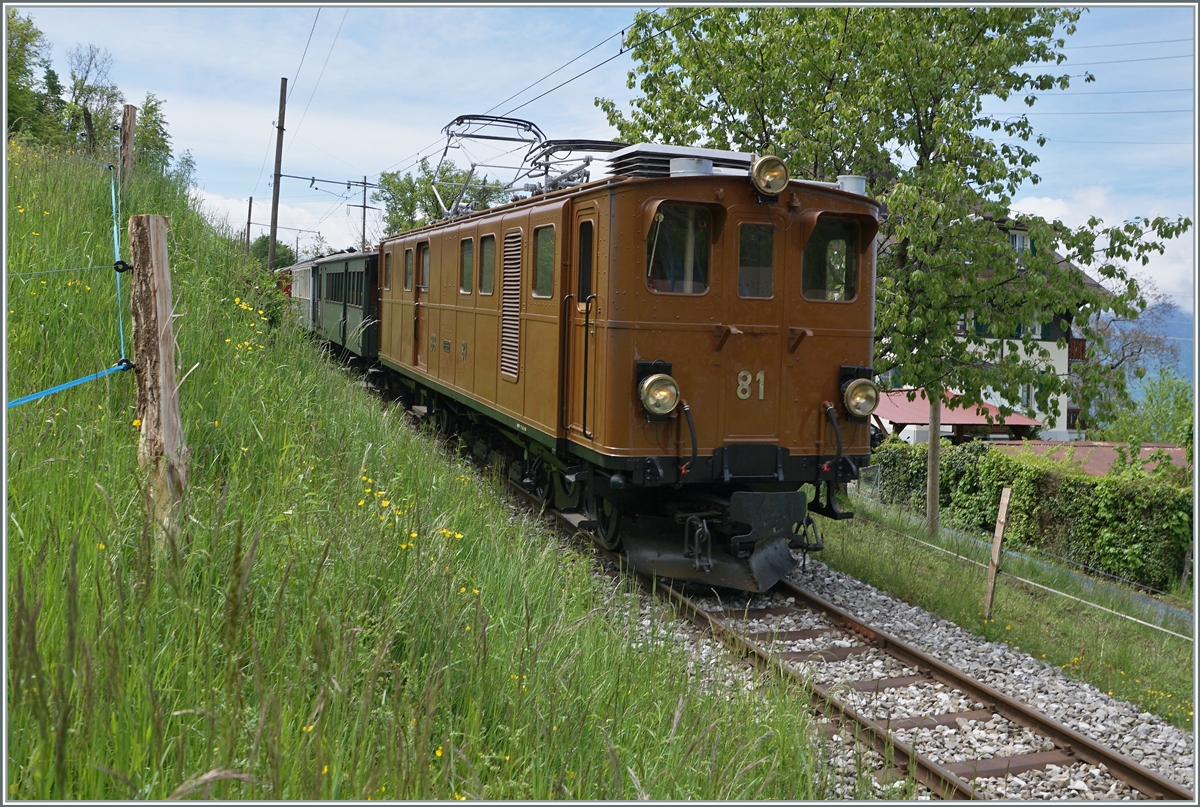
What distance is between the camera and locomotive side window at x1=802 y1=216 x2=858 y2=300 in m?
8.16

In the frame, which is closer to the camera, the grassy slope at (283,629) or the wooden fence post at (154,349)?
the grassy slope at (283,629)

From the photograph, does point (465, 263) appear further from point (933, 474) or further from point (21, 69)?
point (21, 69)

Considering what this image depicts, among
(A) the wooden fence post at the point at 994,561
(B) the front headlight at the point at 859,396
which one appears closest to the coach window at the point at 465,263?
(B) the front headlight at the point at 859,396

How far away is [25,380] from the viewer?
562cm

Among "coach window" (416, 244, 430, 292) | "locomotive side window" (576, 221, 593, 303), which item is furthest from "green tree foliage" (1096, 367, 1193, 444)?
"locomotive side window" (576, 221, 593, 303)

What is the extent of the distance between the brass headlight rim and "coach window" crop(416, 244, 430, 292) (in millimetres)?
6922

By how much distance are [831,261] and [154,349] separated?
5.66 meters

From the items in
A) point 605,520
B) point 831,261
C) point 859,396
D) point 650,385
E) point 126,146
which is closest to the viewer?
point 650,385

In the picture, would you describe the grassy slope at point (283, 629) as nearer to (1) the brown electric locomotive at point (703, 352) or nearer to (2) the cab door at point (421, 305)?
(1) the brown electric locomotive at point (703, 352)

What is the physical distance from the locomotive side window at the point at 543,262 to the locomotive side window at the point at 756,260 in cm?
173

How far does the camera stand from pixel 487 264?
34.8 ft

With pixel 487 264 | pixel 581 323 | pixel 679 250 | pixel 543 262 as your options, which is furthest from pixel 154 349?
Result: pixel 487 264

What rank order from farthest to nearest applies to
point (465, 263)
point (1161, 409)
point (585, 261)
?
point (1161, 409), point (465, 263), point (585, 261)

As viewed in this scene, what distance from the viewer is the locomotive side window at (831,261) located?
8.16 metres
